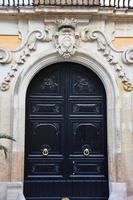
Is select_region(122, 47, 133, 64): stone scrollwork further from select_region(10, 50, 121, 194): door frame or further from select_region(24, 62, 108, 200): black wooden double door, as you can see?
select_region(24, 62, 108, 200): black wooden double door

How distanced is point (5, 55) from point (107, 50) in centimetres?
239

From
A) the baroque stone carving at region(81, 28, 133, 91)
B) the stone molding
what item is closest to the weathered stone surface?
the stone molding

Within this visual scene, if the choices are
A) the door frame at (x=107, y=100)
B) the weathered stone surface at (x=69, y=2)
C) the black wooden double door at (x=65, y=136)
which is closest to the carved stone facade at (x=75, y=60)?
the door frame at (x=107, y=100)

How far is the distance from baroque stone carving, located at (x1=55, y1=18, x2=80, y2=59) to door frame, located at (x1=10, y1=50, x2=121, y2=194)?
0.57 ft

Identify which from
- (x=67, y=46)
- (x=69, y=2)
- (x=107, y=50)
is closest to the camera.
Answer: (x=67, y=46)

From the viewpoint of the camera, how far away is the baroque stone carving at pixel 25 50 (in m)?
9.49

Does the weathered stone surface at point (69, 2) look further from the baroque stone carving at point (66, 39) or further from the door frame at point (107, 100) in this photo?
the door frame at point (107, 100)

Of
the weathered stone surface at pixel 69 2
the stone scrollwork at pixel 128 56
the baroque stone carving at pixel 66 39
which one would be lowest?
the stone scrollwork at pixel 128 56

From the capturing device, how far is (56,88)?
9.88 meters

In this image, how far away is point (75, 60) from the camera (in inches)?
383

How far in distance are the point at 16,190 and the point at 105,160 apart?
2.17m

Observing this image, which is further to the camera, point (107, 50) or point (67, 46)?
point (107, 50)

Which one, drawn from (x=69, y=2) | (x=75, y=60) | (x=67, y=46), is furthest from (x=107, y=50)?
(x=69, y=2)

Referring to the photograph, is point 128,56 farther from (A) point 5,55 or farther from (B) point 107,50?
(A) point 5,55
